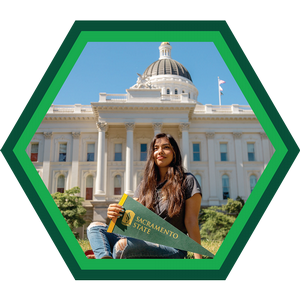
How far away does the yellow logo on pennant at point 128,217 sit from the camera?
3.84 meters

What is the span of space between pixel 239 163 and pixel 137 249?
31.5m

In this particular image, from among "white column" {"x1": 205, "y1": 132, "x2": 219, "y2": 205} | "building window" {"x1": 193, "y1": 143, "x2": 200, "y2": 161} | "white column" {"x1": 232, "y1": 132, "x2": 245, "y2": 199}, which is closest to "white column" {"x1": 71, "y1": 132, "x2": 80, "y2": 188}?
"building window" {"x1": 193, "y1": 143, "x2": 200, "y2": 161}

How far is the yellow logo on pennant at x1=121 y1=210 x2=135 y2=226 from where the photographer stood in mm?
3844

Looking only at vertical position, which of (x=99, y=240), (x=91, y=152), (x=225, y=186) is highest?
(x=91, y=152)

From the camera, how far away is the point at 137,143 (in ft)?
110

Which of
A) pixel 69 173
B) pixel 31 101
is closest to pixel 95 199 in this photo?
pixel 69 173

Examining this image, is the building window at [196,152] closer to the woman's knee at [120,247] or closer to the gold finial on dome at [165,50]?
the woman's knee at [120,247]

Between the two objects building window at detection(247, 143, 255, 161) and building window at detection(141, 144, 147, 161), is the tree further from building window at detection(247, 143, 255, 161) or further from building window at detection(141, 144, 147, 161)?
building window at detection(247, 143, 255, 161)

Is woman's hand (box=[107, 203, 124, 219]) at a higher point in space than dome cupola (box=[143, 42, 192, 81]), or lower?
lower

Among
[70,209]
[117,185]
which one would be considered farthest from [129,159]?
[70,209]

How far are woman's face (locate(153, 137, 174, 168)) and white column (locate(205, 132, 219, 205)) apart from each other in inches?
1105

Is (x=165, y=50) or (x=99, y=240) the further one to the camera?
(x=165, y=50)

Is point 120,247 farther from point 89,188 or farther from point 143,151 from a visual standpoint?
point 89,188

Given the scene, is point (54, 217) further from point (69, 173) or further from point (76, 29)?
point (69, 173)
